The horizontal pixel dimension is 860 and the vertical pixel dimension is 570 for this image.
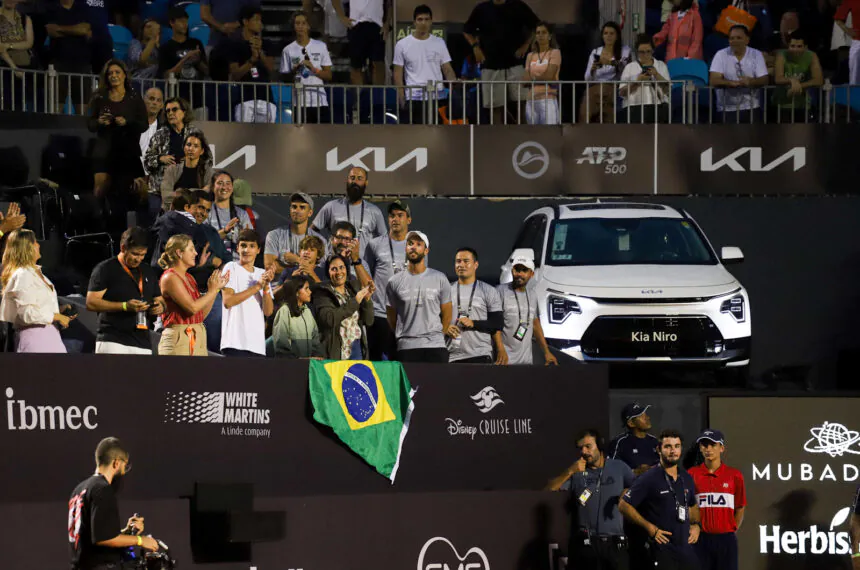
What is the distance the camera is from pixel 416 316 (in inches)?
560

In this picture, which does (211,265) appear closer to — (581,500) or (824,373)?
(581,500)

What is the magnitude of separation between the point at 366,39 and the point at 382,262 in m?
5.63

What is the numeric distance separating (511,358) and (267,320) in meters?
2.45

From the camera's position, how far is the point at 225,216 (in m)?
14.7

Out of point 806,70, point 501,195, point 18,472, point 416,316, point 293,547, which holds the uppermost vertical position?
point 806,70

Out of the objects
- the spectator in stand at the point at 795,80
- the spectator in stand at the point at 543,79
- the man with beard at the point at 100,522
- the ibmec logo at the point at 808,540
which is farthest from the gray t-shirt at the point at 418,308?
the spectator in stand at the point at 795,80

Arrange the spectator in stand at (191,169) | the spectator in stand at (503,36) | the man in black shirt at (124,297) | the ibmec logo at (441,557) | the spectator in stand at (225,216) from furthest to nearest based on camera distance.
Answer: the spectator in stand at (503,36) → the spectator in stand at (191,169) → the spectator in stand at (225,216) → the ibmec logo at (441,557) → the man in black shirt at (124,297)

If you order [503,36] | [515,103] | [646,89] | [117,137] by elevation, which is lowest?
[117,137]

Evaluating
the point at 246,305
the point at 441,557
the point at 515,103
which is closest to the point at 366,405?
the point at 246,305

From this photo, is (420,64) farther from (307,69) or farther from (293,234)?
(293,234)

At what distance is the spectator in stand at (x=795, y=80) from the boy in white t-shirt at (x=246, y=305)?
349 inches

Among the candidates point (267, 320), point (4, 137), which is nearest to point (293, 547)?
point (267, 320)

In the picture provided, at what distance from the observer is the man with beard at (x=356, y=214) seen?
1589 cm

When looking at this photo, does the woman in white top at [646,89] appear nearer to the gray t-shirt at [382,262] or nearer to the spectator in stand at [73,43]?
the gray t-shirt at [382,262]
